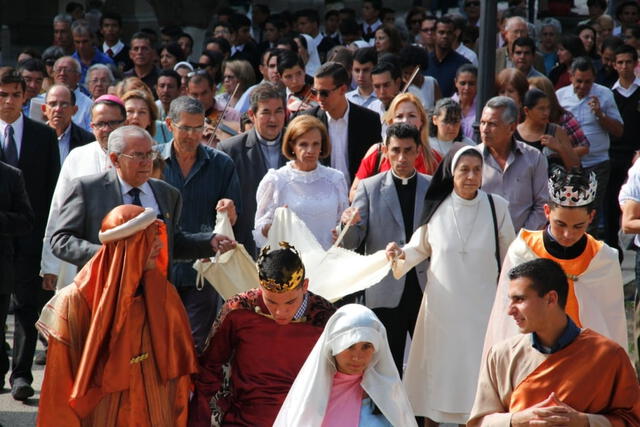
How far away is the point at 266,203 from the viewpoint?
364 inches

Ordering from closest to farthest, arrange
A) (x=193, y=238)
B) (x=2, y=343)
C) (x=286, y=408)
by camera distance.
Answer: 1. (x=286, y=408)
2. (x=193, y=238)
3. (x=2, y=343)

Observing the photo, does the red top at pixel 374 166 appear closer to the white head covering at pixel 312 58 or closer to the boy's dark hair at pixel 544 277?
the boy's dark hair at pixel 544 277

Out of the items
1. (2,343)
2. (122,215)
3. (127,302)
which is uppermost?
(122,215)

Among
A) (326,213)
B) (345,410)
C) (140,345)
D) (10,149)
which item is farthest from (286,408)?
(10,149)

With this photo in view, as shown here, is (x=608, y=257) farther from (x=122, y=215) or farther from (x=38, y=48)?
(x=38, y=48)

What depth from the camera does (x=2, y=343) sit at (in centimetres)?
885

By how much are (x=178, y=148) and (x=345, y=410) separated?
Result: 3.35 metres

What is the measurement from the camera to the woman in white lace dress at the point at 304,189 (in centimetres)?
918

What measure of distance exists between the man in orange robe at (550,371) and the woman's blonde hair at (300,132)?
3.58m

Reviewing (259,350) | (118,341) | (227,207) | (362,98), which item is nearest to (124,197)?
(227,207)

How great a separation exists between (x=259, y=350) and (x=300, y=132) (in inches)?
108

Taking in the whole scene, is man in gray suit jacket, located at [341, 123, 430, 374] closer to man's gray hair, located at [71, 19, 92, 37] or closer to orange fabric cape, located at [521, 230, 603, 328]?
orange fabric cape, located at [521, 230, 603, 328]

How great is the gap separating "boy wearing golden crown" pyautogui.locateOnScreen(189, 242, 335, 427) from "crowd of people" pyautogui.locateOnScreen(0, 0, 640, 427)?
0.01 meters

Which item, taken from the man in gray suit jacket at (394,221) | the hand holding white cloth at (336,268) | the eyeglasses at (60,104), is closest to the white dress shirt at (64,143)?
the eyeglasses at (60,104)
